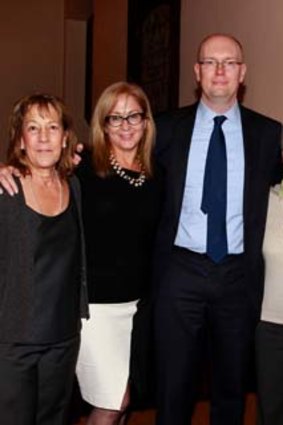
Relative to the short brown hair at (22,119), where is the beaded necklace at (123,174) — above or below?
below

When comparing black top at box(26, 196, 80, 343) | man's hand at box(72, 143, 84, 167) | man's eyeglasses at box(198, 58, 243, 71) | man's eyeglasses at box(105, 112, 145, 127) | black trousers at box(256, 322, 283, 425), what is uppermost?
man's eyeglasses at box(198, 58, 243, 71)

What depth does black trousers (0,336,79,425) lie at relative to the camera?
6.37 feet

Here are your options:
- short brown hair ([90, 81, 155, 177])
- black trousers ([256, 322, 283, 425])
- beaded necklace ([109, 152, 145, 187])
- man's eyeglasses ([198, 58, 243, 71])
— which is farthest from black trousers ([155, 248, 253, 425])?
man's eyeglasses ([198, 58, 243, 71])

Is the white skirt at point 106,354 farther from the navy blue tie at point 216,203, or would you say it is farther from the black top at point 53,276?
the navy blue tie at point 216,203

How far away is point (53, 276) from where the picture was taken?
201 cm

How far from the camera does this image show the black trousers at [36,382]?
1.94m

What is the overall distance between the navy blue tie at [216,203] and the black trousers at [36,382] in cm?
63

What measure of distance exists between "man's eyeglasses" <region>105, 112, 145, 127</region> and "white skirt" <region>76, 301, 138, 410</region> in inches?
24.0

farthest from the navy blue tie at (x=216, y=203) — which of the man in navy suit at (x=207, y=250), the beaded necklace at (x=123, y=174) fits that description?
the beaded necklace at (x=123, y=174)

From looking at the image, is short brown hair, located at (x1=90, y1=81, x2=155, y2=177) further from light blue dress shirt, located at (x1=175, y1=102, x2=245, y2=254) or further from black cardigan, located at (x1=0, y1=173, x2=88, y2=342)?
black cardigan, located at (x1=0, y1=173, x2=88, y2=342)

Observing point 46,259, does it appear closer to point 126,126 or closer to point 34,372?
point 34,372

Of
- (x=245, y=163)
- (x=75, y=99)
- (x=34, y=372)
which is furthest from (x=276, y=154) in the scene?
(x=75, y=99)

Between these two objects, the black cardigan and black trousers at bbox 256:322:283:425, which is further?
black trousers at bbox 256:322:283:425

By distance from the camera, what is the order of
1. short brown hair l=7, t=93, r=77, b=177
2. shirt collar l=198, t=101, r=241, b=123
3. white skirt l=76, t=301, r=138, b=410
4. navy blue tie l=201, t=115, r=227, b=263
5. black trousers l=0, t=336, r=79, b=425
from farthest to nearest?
shirt collar l=198, t=101, r=241, b=123, navy blue tie l=201, t=115, r=227, b=263, white skirt l=76, t=301, r=138, b=410, short brown hair l=7, t=93, r=77, b=177, black trousers l=0, t=336, r=79, b=425
